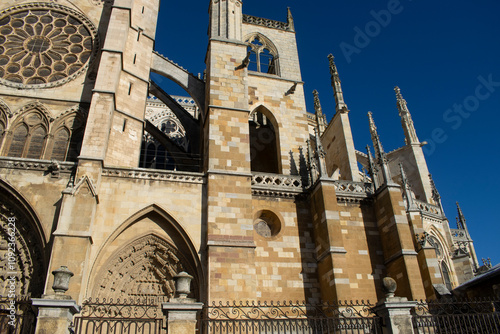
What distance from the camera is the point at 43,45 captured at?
631 inches

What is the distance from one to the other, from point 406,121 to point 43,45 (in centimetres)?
1768

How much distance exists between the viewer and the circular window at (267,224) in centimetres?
1316

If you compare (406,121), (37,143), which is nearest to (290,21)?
(406,121)

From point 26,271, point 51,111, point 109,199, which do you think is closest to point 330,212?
point 109,199

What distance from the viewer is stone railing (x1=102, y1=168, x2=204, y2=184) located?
11805 mm

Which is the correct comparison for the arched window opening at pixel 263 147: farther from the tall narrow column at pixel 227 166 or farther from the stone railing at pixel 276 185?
the tall narrow column at pixel 227 166

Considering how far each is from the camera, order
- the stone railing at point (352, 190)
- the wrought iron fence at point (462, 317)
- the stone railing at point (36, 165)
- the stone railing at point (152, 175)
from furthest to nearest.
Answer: the stone railing at point (352, 190), the stone railing at point (152, 175), the stone railing at point (36, 165), the wrought iron fence at point (462, 317)

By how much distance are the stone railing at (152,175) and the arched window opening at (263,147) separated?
4.91 meters

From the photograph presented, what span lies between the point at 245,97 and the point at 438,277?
8.64 metres

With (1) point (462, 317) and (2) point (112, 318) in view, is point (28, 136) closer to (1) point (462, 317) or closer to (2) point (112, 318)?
(2) point (112, 318)

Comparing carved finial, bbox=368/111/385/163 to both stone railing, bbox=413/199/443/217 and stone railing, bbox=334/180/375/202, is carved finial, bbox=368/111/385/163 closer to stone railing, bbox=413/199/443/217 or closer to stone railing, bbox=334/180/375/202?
stone railing, bbox=334/180/375/202

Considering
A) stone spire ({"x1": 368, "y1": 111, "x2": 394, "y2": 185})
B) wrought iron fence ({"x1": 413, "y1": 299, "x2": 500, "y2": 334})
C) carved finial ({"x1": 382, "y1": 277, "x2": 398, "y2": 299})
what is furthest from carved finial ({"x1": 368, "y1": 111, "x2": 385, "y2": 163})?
carved finial ({"x1": 382, "y1": 277, "x2": 398, "y2": 299})

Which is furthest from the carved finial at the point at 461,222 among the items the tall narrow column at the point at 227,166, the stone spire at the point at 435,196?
the tall narrow column at the point at 227,166

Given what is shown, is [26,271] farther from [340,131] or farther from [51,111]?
[340,131]
